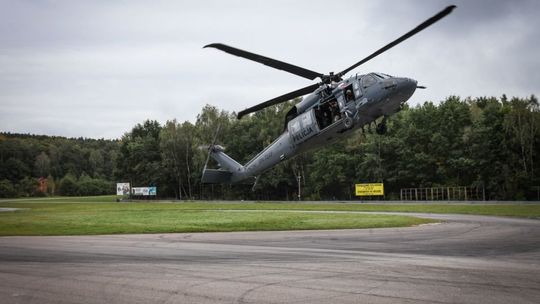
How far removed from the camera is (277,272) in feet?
36.4

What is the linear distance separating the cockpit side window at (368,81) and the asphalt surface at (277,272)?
21.1ft

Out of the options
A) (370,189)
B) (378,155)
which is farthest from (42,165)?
(370,189)

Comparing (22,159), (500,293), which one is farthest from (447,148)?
(22,159)

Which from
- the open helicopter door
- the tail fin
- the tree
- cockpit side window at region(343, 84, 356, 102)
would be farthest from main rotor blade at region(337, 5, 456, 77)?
the tree

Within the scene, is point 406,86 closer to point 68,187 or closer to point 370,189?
point 370,189

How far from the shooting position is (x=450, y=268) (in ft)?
37.8

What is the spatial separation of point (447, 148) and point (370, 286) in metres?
69.5

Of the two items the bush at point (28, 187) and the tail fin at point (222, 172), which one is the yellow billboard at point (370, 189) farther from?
the bush at point (28, 187)

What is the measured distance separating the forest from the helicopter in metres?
19.6

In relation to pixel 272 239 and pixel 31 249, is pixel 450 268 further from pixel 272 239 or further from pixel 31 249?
pixel 31 249

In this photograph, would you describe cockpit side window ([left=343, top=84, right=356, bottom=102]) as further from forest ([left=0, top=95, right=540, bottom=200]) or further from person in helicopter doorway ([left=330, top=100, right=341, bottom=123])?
forest ([left=0, top=95, right=540, bottom=200])

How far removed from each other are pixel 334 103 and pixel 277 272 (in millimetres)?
11947

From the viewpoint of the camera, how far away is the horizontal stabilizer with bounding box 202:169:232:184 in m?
30.0

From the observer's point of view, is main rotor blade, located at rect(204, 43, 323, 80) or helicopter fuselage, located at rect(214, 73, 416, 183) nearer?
main rotor blade, located at rect(204, 43, 323, 80)
